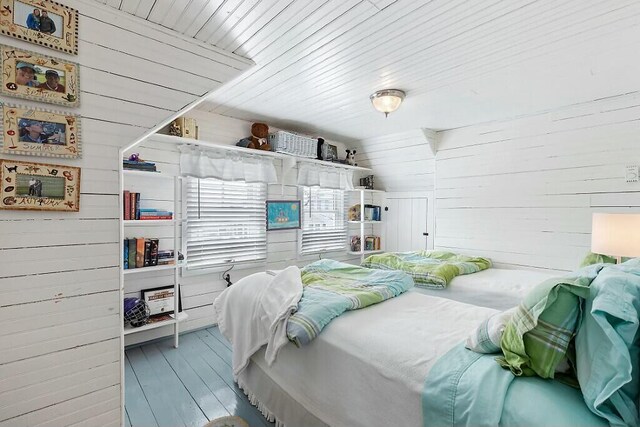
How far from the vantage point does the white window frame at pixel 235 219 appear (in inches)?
126

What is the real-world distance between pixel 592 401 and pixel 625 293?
0.36 m

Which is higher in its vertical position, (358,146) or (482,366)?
(358,146)

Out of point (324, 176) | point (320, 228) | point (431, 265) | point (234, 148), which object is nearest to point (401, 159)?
point (324, 176)

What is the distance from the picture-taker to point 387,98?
271 centimetres

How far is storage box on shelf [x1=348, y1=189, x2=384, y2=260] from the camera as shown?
4.77 metres

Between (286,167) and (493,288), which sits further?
(286,167)

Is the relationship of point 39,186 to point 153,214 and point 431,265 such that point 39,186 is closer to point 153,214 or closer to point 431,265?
point 153,214

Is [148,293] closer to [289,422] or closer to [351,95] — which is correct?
[289,422]

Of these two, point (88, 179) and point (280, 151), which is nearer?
point (88, 179)

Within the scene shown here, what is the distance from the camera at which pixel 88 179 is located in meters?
1.43

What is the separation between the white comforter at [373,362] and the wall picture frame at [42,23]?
180cm

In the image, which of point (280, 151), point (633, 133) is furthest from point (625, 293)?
point (280, 151)

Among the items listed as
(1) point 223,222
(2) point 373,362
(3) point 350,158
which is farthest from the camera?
(3) point 350,158

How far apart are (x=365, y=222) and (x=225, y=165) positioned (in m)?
2.28
